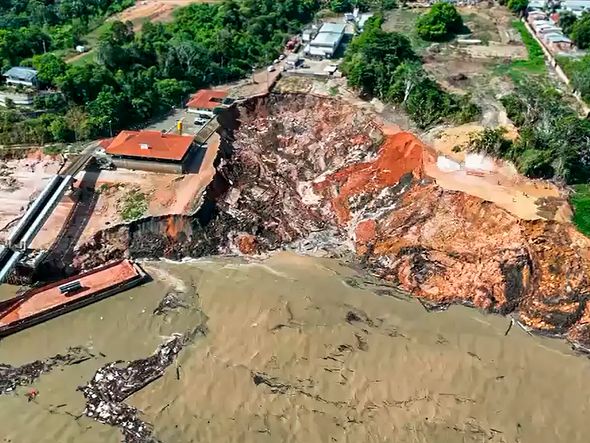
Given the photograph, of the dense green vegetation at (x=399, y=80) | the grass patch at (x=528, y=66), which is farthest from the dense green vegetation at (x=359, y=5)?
the grass patch at (x=528, y=66)

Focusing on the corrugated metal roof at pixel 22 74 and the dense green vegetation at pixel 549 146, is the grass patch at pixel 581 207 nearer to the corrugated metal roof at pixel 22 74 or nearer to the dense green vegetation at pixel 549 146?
the dense green vegetation at pixel 549 146

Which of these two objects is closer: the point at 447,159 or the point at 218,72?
the point at 447,159

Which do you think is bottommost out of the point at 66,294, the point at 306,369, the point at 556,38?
the point at 306,369

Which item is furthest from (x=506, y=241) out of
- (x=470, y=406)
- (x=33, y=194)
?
(x=33, y=194)

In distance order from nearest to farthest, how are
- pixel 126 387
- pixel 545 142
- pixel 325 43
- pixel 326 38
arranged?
pixel 126 387 < pixel 545 142 < pixel 325 43 < pixel 326 38

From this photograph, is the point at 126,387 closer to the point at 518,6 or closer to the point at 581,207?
the point at 581,207

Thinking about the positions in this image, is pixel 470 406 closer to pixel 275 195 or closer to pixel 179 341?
pixel 179 341

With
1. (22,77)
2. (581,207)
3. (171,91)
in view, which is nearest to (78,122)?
(22,77)
